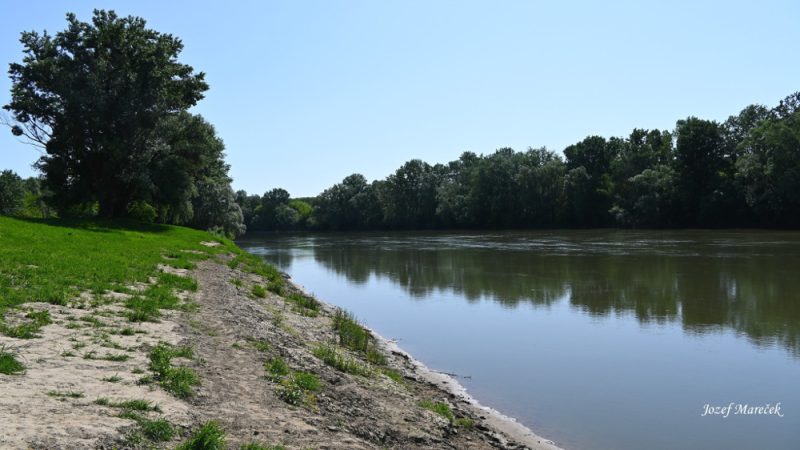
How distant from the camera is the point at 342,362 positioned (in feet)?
39.9

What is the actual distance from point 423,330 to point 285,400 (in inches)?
462

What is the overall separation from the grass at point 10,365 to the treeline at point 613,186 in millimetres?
76678

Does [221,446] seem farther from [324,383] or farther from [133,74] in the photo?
[133,74]

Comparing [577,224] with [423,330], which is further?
[577,224]

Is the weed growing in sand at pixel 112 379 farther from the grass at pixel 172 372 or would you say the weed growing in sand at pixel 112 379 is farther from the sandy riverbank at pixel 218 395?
the grass at pixel 172 372

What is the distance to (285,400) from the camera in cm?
862

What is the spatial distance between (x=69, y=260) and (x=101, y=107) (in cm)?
2502

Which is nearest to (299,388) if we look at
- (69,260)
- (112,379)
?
(112,379)

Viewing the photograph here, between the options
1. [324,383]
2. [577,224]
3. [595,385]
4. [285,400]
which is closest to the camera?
[285,400]

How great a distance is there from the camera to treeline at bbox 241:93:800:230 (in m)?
74.0

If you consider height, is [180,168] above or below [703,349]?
above

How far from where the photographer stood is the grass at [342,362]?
11.9 meters

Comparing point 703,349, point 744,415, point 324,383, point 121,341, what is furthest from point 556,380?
point 121,341

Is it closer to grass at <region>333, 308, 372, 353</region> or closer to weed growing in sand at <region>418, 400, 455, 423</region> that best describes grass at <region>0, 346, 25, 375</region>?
weed growing in sand at <region>418, 400, 455, 423</region>
